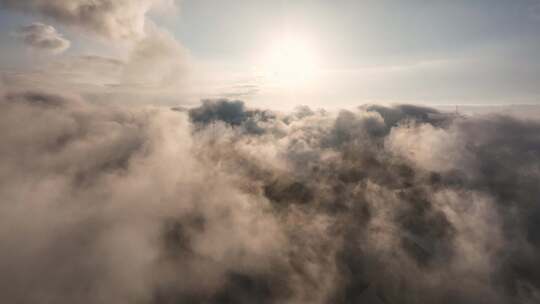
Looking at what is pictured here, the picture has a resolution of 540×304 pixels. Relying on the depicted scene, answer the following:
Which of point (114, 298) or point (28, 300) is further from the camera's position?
point (114, 298)

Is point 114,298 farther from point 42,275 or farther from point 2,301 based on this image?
point 2,301

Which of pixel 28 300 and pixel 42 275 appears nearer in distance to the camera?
pixel 28 300

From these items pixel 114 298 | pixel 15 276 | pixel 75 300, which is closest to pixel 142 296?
pixel 114 298

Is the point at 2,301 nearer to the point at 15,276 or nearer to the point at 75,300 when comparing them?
the point at 15,276

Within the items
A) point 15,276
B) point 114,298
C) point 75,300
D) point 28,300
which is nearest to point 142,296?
point 114,298

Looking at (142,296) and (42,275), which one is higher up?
(42,275)

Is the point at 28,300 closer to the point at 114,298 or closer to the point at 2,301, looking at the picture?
the point at 2,301

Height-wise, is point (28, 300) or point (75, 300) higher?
point (28, 300)

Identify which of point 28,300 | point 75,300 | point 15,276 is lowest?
point 75,300
